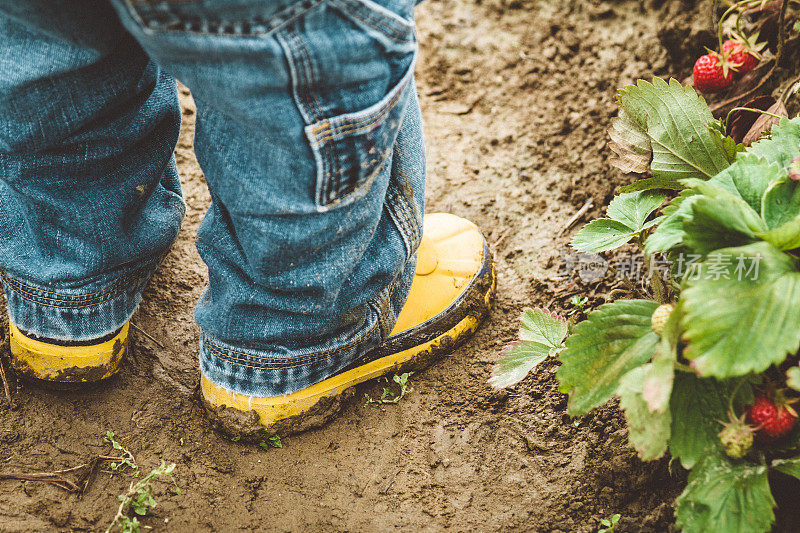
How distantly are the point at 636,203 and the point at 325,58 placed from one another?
74 centimetres

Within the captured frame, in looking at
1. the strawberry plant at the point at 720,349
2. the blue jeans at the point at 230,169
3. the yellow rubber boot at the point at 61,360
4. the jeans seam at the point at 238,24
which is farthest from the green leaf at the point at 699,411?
the yellow rubber boot at the point at 61,360

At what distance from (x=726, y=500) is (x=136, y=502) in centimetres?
100

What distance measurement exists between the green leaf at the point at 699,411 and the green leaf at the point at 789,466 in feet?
0.27

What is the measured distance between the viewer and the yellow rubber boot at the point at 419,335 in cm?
129

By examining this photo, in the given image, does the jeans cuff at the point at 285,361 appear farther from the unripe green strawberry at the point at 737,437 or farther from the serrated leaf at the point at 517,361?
the unripe green strawberry at the point at 737,437

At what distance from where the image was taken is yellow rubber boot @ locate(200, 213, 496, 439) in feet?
4.25

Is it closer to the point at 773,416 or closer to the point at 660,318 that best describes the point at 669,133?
the point at 660,318

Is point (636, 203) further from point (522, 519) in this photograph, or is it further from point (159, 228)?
point (159, 228)

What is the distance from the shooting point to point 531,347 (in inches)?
47.9

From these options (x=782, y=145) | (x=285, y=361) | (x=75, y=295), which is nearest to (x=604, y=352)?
(x=782, y=145)

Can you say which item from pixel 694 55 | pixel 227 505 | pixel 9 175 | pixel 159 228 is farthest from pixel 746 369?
pixel 694 55

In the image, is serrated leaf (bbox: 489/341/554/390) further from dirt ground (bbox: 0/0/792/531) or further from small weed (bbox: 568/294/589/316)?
small weed (bbox: 568/294/589/316)

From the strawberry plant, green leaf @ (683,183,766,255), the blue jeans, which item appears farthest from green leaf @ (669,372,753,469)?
the blue jeans

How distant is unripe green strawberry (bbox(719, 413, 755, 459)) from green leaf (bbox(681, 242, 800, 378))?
10cm
